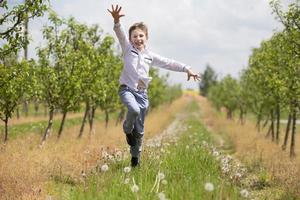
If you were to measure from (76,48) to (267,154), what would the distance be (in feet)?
26.4

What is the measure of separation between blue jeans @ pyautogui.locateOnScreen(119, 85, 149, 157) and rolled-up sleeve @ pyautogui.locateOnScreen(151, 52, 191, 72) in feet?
2.04

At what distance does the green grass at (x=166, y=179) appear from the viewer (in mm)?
5426

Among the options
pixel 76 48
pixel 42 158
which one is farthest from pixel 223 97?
pixel 42 158

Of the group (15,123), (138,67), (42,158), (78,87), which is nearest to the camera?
(138,67)

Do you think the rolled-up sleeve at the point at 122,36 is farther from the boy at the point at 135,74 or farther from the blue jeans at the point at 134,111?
the blue jeans at the point at 134,111

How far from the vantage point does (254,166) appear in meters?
13.4

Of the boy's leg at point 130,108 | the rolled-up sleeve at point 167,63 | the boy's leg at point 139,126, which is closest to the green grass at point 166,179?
the boy's leg at point 139,126

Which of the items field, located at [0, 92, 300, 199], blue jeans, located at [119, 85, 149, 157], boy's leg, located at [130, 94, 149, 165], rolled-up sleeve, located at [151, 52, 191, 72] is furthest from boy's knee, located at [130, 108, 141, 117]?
rolled-up sleeve, located at [151, 52, 191, 72]

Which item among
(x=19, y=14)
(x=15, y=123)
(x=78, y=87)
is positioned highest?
(x=19, y=14)

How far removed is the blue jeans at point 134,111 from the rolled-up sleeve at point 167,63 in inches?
24.4

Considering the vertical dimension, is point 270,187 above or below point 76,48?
below

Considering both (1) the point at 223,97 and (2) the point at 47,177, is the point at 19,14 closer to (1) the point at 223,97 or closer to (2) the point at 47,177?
(2) the point at 47,177

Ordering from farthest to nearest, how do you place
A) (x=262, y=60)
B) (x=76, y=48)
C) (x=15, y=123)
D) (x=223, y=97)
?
(x=223, y=97) < (x=15, y=123) < (x=262, y=60) < (x=76, y=48)

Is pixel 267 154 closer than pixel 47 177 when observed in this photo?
No
